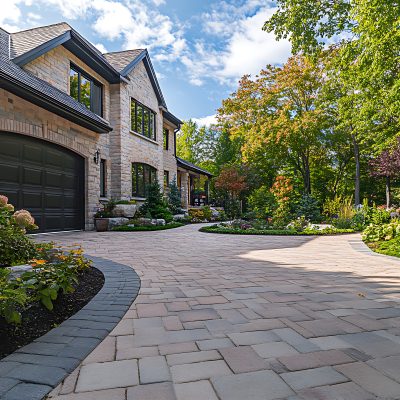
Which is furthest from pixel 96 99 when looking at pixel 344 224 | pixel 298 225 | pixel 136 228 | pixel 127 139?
pixel 344 224

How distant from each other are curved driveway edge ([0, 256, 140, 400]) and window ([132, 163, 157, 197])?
1064 cm

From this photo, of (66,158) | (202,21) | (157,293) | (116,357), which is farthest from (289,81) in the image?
(116,357)

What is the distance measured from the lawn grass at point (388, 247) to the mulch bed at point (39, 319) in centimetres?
500

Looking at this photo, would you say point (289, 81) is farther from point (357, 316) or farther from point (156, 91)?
point (357, 316)

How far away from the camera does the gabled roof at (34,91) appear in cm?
643

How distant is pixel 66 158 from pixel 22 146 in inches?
65.0

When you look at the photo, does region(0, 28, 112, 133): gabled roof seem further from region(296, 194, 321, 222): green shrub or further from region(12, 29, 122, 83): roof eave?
region(296, 194, 321, 222): green shrub

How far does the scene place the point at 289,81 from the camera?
56.2 feet

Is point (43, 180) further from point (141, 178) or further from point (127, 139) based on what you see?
point (141, 178)

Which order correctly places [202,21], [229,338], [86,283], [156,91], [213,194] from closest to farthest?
[229,338], [86,283], [202,21], [156,91], [213,194]

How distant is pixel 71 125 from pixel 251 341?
29.1ft

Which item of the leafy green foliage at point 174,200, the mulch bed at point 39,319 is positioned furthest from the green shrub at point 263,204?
the mulch bed at point 39,319

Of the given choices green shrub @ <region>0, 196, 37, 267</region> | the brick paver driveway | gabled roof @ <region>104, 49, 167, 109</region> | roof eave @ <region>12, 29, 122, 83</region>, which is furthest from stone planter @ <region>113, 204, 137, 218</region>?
the brick paver driveway

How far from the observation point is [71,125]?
910 centimetres
